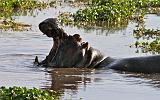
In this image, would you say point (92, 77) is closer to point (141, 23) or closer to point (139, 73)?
point (139, 73)

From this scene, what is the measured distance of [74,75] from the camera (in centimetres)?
1027

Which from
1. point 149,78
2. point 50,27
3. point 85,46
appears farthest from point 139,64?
point 50,27

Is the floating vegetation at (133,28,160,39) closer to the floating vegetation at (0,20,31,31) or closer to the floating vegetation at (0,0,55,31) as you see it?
the floating vegetation at (0,20,31,31)

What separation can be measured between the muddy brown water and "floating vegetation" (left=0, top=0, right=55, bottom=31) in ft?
3.29

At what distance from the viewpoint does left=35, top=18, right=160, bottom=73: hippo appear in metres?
10.7

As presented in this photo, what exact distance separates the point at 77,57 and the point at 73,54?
0.33 ft

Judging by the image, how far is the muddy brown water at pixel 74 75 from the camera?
875cm

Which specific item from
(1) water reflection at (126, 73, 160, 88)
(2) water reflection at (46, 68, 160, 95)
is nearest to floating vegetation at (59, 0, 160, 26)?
(2) water reflection at (46, 68, 160, 95)

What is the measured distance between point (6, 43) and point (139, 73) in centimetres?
384

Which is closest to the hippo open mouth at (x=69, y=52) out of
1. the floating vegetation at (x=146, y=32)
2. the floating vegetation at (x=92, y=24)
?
the floating vegetation at (x=146, y=32)

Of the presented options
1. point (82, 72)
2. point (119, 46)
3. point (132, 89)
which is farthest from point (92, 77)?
point (119, 46)

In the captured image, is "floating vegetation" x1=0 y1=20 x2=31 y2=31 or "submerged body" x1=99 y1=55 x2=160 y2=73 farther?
"floating vegetation" x1=0 y1=20 x2=31 y2=31

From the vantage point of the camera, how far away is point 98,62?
1102cm

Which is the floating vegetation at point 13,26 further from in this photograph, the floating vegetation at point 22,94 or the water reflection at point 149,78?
the floating vegetation at point 22,94
